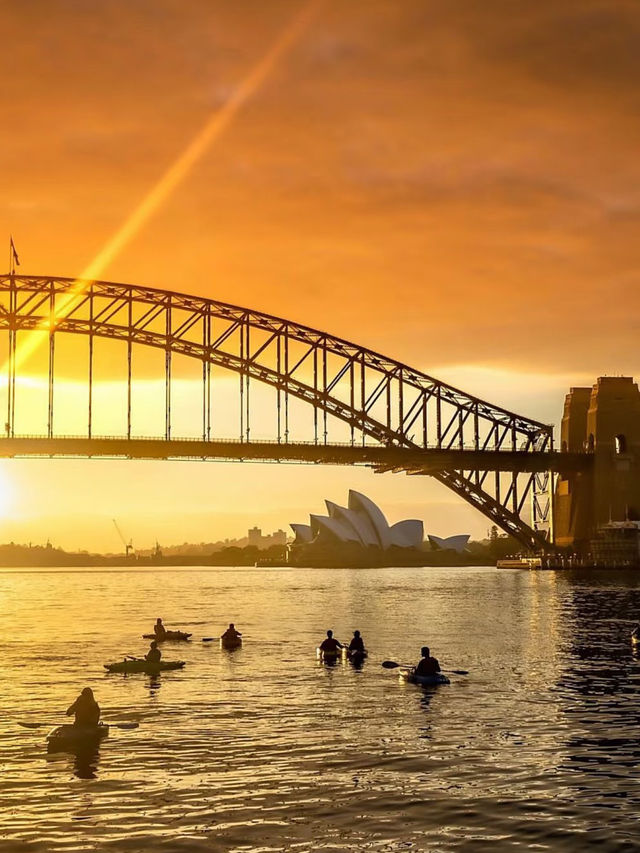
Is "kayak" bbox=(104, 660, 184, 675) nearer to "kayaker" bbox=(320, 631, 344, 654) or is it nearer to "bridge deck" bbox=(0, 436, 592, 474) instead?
"kayaker" bbox=(320, 631, 344, 654)

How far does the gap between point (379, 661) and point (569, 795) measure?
2588cm

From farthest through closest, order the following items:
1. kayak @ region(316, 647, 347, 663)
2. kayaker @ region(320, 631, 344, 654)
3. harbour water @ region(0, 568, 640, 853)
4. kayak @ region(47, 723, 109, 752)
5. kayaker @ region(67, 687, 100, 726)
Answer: kayaker @ region(320, 631, 344, 654) → kayak @ region(316, 647, 347, 663) → kayaker @ region(67, 687, 100, 726) → kayak @ region(47, 723, 109, 752) → harbour water @ region(0, 568, 640, 853)

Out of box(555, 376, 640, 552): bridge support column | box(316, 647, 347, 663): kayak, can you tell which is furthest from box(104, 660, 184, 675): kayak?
box(555, 376, 640, 552): bridge support column

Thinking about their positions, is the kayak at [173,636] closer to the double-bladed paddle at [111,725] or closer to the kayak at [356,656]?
the kayak at [356,656]

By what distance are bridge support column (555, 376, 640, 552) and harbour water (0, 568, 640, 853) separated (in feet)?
299

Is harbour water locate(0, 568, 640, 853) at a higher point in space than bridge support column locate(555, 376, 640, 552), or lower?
lower

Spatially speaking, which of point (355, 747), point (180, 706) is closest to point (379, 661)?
point (180, 706)

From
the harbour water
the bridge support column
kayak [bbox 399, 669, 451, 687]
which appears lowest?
the harbour water

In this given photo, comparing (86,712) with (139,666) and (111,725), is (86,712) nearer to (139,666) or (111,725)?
(111,725)

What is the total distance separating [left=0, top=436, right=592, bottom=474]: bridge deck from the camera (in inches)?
5000

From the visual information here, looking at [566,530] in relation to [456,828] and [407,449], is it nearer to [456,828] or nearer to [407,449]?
[407,449]

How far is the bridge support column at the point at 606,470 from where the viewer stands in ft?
486

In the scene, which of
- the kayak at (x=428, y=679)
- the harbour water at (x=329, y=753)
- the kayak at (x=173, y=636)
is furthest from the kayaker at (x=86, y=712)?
the kayak at (x=173, y=636)

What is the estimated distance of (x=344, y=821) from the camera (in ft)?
72.0
